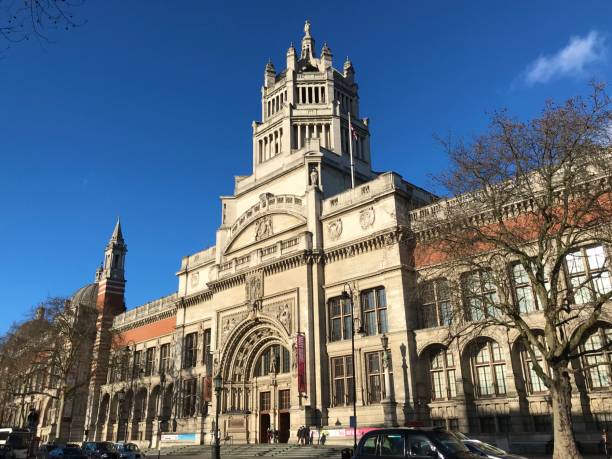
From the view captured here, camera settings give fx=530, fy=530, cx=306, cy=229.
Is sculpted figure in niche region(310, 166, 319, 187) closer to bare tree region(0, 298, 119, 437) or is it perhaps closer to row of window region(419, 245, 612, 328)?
row of window region(419, 245, 612, 328)

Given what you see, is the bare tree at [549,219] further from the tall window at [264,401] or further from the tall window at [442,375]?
the tall window at [264,401]

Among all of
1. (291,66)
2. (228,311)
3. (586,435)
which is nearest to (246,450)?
(228,311)

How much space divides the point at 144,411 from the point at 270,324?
23.7 m

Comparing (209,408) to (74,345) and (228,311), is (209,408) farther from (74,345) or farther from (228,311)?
(74,345)

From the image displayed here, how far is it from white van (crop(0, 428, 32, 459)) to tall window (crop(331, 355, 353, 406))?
20866 millimetres

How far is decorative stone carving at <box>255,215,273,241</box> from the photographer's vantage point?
152 feet

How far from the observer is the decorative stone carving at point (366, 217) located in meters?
38.5

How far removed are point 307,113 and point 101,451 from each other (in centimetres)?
3442

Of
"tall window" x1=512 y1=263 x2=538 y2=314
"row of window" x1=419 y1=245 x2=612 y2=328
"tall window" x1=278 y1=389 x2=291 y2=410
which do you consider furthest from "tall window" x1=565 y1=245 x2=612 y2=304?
"tall window" x1=278 y1=389 x2=291 y2=410

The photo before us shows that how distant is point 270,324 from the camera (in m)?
43.0

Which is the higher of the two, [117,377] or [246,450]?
[117,377]

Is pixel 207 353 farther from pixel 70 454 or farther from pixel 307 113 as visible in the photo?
pixel 307 113

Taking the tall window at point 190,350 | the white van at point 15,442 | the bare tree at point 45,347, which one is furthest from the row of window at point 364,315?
the bare tree at point 45,347

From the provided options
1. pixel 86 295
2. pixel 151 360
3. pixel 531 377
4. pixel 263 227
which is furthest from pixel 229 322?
pixel 86 295
